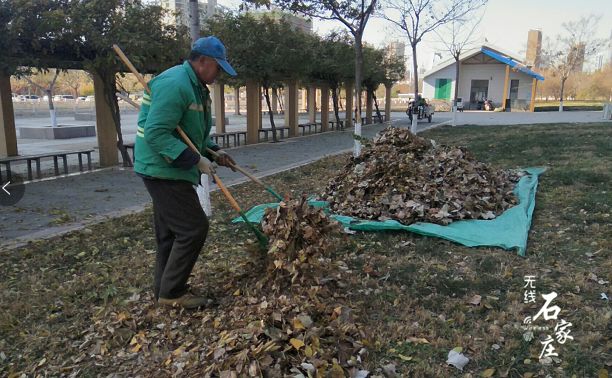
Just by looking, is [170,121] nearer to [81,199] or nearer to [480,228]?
[480,228]

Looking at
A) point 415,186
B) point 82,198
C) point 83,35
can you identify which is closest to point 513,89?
point 83,35

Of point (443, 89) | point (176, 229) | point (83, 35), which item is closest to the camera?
point (176, 229)

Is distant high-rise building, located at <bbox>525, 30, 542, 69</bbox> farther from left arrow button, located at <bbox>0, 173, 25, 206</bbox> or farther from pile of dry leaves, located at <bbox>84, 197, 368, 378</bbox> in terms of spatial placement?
pile of dry leaves, located at <bbox>84, 197, 368, 378</bbox>

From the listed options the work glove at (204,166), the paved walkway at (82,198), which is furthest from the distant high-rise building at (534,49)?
the work glove at (204,166)

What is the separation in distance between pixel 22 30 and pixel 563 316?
8805 millimetres

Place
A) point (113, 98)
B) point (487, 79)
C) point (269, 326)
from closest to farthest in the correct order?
point (269, 326) < point (113, 98) < point (487, 79)

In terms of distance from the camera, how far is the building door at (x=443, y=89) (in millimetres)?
42362

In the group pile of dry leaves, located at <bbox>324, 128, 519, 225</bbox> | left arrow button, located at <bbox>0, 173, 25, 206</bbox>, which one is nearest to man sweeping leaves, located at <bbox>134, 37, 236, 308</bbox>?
pile of dry leaves, located at <bbox>324, 128, 519, 225</bbox>

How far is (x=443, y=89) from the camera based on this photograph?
42.8 metres

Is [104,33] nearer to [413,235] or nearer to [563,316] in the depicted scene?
[413,235]

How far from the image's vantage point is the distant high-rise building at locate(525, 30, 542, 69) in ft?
133

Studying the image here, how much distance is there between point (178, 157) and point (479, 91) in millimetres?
42116

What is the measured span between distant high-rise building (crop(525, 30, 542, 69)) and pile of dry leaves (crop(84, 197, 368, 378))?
133 ft

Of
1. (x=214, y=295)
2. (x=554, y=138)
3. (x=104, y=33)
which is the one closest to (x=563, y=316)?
(x=214, y=295)
